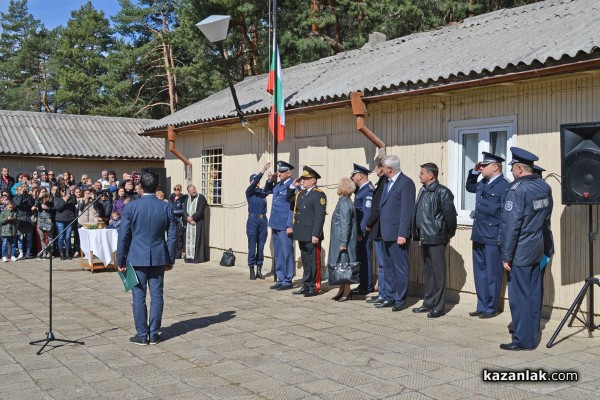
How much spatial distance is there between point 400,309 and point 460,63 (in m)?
3.63

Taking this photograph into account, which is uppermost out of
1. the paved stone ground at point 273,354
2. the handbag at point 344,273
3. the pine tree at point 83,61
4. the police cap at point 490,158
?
the pine tree at point 83,61

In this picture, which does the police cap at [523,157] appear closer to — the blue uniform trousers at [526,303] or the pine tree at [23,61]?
the blue uniform trousers at [526,303]

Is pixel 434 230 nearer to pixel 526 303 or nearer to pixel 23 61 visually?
pixel 526 303

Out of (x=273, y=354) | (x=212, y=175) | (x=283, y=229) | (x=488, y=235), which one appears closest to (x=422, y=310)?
(x=488, y=235)

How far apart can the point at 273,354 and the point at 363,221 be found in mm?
3650

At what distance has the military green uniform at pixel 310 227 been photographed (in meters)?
10.2

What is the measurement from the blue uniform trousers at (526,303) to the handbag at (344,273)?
288 cm

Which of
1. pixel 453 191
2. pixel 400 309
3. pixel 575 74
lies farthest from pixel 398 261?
pixel 575 74

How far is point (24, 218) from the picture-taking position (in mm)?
16359

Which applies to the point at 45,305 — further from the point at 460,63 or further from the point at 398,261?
the point at 460,63

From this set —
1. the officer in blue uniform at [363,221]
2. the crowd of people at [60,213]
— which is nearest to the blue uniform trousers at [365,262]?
the officer in blue uniform at [363,221]

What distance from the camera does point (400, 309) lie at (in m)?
9.16

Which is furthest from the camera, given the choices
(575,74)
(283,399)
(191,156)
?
(191,156)

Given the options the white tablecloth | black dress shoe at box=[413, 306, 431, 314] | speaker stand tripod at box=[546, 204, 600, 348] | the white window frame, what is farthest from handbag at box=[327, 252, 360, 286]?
the white tablecloth
